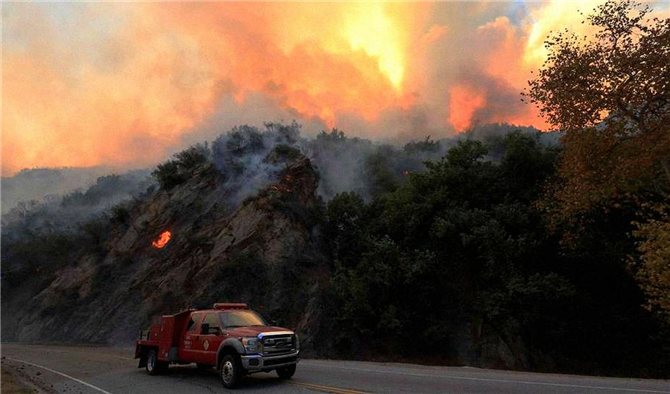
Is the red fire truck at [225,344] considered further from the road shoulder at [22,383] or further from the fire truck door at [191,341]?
the road shoulder at [22,383]

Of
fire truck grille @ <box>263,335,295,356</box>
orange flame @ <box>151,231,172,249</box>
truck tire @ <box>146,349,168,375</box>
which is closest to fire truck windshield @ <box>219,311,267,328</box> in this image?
fire truck grille @ <box>263,335,295,356</box>

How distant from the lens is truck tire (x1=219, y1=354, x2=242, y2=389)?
36.8ft

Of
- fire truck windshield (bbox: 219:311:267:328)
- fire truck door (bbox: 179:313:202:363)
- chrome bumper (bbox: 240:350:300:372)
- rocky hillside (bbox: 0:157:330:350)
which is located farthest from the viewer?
rocky hillside (bbox: 0:157:330:350)

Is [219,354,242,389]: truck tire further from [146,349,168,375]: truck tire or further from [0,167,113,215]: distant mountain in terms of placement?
[0,167,113,215]: distant mountain

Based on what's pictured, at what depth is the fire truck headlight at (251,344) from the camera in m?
11.3

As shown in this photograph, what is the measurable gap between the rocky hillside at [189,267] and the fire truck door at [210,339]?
15939 mm

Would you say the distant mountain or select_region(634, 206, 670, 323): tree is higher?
the distant mountain

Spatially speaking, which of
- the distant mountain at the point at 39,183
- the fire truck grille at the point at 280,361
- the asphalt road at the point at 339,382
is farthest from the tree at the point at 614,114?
the distant mountain at the point at 39,183

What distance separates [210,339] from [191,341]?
1224mm

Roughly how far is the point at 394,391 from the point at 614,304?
19324mm

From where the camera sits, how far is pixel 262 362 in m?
11.3

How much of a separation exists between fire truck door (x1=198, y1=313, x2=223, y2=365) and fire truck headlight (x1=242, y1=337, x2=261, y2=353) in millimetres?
1042

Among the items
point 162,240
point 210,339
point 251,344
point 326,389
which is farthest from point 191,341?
point 162,240

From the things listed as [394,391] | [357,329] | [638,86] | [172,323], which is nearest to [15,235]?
[357,329]
